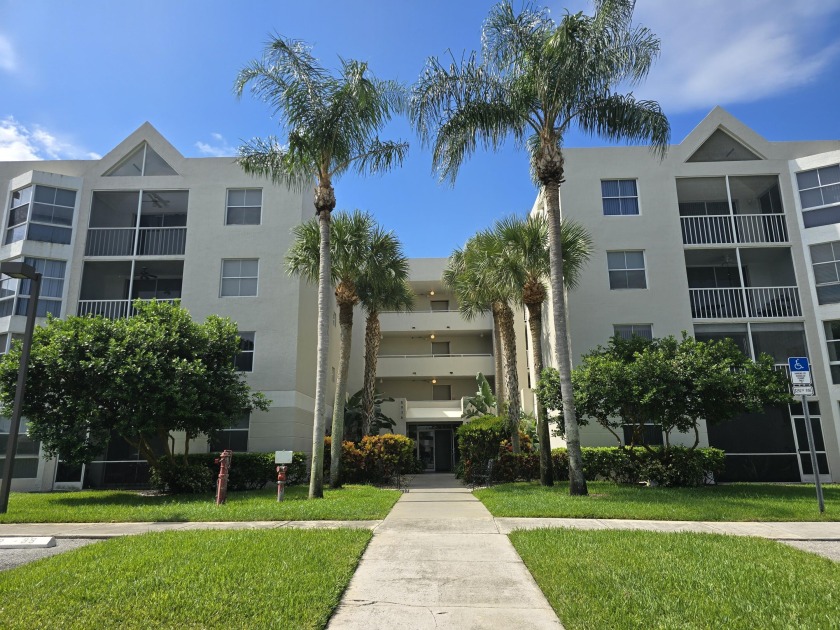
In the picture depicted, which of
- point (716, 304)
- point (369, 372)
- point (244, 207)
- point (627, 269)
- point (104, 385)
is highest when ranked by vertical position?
point (244, 207)

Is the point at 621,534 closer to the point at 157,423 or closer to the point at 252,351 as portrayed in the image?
the point at 157,423

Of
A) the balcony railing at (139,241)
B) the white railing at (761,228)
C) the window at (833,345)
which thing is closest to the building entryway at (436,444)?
the balcony railing at (139,241)

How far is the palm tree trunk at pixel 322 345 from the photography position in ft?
46.6

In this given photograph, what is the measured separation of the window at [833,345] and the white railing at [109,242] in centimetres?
2444

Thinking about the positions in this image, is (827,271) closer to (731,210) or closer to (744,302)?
(744,302)

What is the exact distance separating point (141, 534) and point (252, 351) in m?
11.5

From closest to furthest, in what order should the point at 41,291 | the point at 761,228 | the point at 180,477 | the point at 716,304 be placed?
the point at 180,477, the point at 41,291, the point at 716,304, the point at 761,228

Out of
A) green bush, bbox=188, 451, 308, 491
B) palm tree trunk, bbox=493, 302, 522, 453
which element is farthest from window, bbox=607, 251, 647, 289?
green bush, bbox=188, 451, 308, 491

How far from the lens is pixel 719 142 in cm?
2203

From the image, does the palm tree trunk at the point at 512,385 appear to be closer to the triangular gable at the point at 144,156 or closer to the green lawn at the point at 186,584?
the green lawn at the point at 186,584

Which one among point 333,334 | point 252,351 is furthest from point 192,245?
point 333,334

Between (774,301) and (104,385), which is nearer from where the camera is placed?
(104,385)

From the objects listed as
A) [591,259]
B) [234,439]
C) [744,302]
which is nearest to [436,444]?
[234,439]

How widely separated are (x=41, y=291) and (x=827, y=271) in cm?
2708
